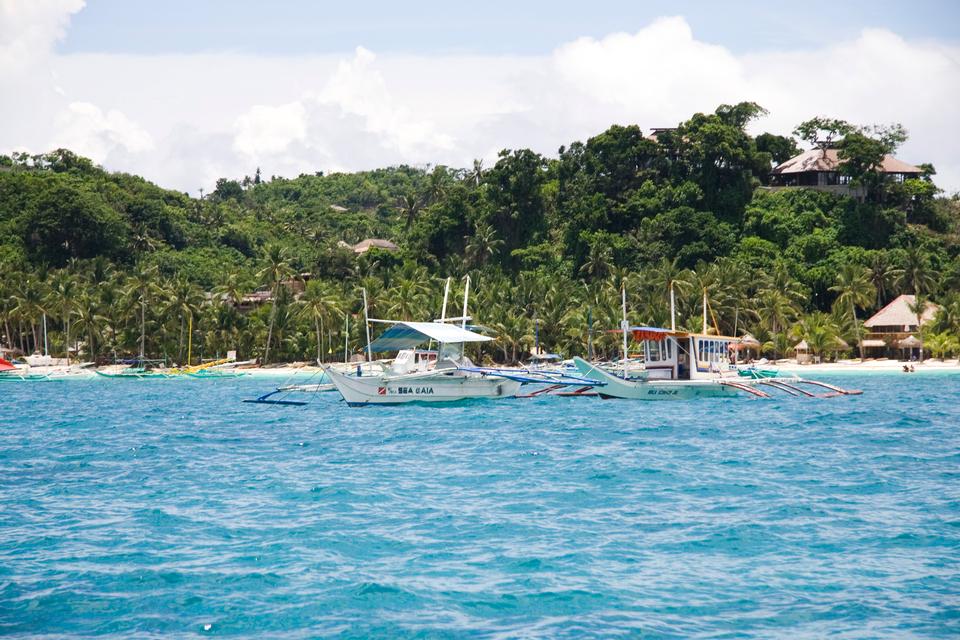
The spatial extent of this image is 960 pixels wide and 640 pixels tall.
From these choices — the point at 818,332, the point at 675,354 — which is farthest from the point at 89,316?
the point at 818,332

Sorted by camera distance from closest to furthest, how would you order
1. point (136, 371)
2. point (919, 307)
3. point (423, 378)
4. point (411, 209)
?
point (423, 378) < point (919, 307) < point (136, 371) < point (411, 209)

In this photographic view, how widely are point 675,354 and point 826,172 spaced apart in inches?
2397

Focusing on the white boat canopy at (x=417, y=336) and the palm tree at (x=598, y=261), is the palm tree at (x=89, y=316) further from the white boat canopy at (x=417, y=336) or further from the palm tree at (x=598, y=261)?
the white boat canopy at (x=417, y=336)

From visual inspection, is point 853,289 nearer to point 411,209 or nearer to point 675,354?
point 675,354

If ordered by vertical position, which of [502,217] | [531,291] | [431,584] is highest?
[502,217]

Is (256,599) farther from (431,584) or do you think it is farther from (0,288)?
(0,288)

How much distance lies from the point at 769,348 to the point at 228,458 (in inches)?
2489

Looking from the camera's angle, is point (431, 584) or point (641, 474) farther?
point (641, 474)

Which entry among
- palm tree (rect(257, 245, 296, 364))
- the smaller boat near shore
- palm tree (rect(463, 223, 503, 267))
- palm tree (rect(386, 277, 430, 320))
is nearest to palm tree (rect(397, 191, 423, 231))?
palm tree (rect(463, 223, 503, 267))

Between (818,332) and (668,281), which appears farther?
(668,281)

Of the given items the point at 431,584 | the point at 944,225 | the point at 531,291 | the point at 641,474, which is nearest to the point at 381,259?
the point at 531,291

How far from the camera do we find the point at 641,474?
26125mm

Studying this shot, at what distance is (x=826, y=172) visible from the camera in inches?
4144

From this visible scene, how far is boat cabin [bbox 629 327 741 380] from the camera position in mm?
51656
